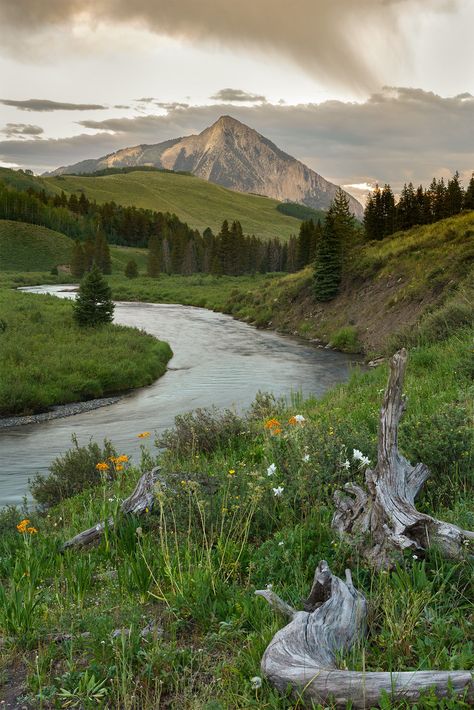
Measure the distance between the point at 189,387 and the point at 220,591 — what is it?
20551 mm

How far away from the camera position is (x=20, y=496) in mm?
12812

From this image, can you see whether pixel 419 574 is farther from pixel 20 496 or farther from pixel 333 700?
pixel 20 496

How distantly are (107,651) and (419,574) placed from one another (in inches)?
85.5

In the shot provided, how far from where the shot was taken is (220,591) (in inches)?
170

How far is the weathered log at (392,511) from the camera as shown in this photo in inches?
168

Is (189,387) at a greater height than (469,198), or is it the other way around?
(469,198)

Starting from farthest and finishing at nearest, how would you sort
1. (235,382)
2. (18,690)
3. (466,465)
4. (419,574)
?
1. (235,382)
2. (466,465)
3. (419,574)
4. (18,690)

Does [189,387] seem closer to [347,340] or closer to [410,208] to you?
[347,340]

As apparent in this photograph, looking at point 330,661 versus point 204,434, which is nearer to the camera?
point 330,661

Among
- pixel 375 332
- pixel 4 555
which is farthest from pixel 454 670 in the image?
pixel 375 332

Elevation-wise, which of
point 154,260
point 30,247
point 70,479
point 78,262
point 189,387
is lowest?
point 189,387

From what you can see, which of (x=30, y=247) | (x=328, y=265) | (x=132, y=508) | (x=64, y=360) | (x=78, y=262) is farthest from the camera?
(x=30, y=247)

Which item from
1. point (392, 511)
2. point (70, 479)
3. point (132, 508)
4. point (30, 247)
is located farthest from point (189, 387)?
point (30, 247)

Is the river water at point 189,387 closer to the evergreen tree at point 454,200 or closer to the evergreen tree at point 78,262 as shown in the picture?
the evergreen tree at point 454,200
